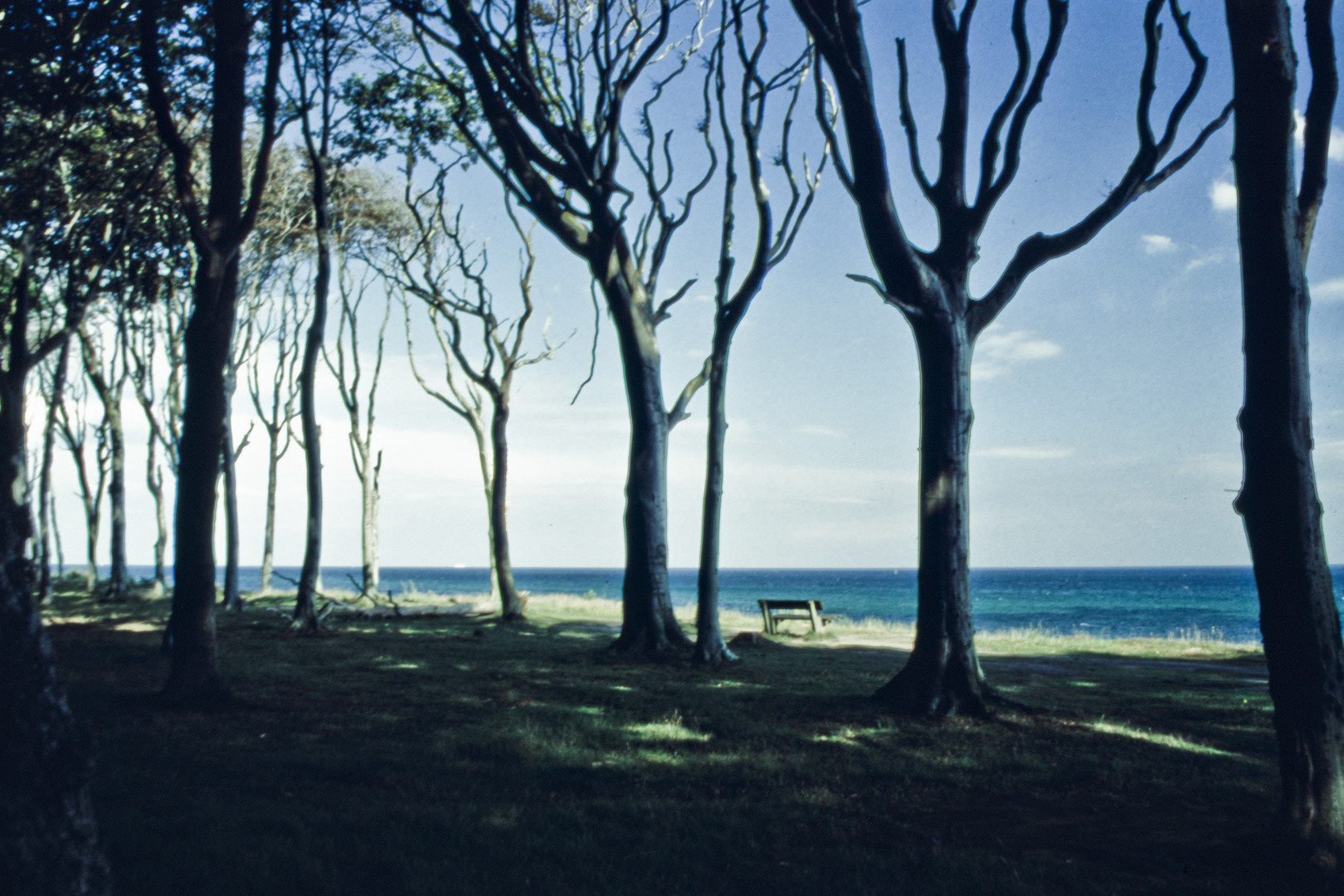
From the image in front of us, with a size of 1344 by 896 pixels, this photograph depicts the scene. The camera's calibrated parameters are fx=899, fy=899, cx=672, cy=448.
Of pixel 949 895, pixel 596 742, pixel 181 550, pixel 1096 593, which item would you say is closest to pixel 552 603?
pixel 181 550

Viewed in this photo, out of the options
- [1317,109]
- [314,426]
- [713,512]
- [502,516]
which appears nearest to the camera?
[1317,109]

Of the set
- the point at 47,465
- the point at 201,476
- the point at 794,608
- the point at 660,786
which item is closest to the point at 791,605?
the point at 794,608

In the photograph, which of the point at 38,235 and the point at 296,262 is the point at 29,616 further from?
the point at 296,262

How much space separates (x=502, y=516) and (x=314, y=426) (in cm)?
529

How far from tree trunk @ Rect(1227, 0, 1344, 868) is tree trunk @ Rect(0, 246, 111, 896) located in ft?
17.0

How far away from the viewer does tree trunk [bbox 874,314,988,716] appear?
8750 millimetres

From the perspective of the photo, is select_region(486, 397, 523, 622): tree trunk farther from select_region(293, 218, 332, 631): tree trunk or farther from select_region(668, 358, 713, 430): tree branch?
select_region(668, 358, 713, 430): tree branch

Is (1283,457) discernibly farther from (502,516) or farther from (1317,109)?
(502,516)

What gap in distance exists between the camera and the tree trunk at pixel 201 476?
340 inches

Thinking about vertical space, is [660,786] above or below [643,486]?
below

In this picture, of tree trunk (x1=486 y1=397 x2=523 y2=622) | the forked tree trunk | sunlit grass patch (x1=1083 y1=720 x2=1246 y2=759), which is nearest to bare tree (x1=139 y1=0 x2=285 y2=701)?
sunlit grass patch (x1=1083 y1=720 x2=1246 y2=759)

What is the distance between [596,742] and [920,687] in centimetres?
360

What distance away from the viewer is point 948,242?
9.77 metres

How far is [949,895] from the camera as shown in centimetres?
385
